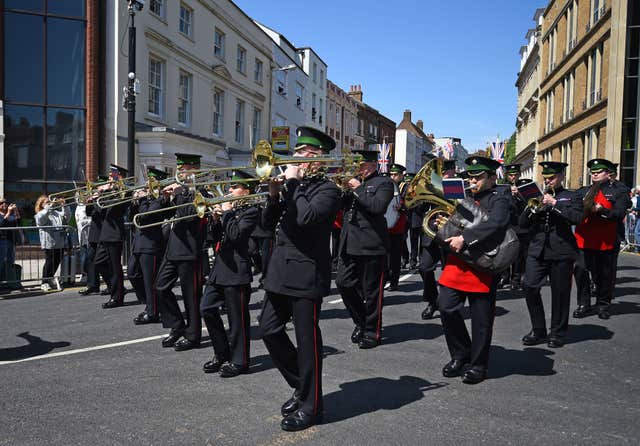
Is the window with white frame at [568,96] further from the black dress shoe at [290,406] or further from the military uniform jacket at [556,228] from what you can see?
the black dress shoe at [290,406]

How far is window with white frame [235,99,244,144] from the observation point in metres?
26.8

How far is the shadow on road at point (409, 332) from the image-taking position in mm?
6305

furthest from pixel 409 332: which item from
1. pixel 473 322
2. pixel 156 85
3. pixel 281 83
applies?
pixel 281 83

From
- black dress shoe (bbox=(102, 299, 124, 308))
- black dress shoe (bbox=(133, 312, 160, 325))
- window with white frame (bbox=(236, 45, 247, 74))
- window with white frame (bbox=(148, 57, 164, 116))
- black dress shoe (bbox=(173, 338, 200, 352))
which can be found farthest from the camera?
window with white frame (bbox=(236, 45, 247, 74))

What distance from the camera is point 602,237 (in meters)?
7.64

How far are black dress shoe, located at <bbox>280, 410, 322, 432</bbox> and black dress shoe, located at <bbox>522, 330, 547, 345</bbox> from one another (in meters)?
3.22

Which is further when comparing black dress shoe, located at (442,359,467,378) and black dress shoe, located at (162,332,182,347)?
black dress shoe, located at (162,332,182,347)

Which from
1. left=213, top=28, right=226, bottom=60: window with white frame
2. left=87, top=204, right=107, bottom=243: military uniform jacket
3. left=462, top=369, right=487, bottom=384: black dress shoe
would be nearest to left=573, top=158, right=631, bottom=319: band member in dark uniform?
left=462, top=369, right=487, bottom=384: black dress shoe

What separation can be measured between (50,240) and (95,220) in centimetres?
179

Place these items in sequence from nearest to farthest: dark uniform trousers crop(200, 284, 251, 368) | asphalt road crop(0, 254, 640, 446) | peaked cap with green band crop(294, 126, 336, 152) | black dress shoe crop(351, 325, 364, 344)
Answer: asphalt road crop(0, 254, 640, 446), peaked cap with green band crop(294, 126, 336, 152), dark uniform trousers crop(200, 284, 251, 368), black dress shoe crop(351, 325, 364, 344)

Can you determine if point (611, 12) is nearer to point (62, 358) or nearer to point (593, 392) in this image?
point (593, 392)

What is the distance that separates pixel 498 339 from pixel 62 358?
465 centimetres

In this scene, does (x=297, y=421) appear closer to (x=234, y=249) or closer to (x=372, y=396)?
(x=372, y=396)

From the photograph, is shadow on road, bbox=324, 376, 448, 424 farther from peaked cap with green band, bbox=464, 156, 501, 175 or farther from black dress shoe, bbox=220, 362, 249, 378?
peaked cap with green band, bbox=464, 156, 501, 175
